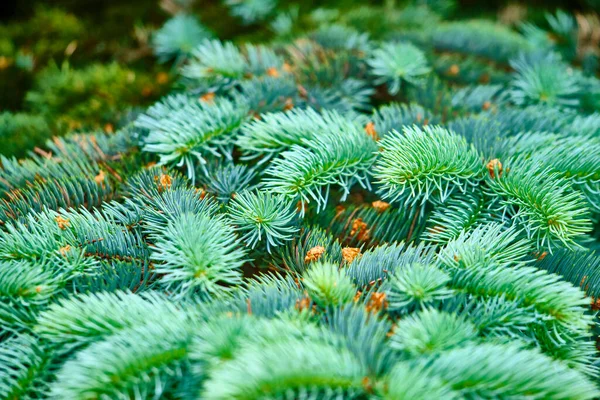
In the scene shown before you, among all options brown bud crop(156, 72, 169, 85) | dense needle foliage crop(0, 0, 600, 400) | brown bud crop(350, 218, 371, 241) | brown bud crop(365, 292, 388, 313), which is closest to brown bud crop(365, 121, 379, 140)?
dense needle foliage crop(0, 0, 600, 400)

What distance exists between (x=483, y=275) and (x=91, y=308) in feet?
1.35

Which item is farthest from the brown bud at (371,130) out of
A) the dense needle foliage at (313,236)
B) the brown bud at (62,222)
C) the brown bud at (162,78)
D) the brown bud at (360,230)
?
the brown bud at (162,78)

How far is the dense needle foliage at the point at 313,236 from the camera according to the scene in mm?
469

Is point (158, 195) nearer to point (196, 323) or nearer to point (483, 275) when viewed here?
point (196, 323)

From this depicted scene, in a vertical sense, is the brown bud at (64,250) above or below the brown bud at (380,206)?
below

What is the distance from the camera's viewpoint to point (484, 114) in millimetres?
879

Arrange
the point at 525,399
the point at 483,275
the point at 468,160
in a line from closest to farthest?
the point at 525,399 → the point at 483,275 → the point at 468,160

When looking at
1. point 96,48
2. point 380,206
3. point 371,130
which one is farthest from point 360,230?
point 96,48

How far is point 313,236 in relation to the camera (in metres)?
0.67

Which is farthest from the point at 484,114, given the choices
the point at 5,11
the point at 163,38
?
the point at 5,11

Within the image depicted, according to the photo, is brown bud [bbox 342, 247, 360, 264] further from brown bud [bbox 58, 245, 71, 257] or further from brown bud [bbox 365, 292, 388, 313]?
brown bud [bbox 58, 245, 71, 257]

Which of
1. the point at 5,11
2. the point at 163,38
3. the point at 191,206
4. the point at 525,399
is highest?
the point at 5,11

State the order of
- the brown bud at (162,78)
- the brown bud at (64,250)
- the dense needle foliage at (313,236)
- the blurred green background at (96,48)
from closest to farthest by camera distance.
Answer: the dense needle foliage at (313,236) < the brown bud at (64,250) < the blurred green background at (96,48) < the brown bud at (162,78)

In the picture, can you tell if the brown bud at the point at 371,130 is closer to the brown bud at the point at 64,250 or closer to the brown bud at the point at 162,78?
the brown bud at the point at 64,250
